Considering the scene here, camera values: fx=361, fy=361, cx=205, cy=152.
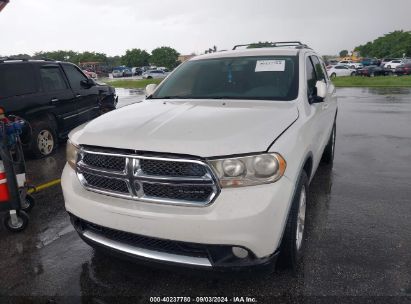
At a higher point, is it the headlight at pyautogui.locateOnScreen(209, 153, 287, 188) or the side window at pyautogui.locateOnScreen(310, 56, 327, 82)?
the side window at pyautogui.locateOnScreen(310, 56, 327, 82)

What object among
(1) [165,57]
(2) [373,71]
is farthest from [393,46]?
(2) [373,71]

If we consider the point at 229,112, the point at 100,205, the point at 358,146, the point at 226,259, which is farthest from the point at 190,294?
the point at 358,146

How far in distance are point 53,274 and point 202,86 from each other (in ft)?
7.76

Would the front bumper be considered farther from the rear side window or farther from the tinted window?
the rear side window

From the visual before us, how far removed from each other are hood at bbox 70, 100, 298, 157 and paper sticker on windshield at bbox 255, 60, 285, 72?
593mm

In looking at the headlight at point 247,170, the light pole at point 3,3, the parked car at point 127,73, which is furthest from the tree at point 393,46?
the headlight at point 247,170

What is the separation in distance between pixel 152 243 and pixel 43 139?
17.9 feet

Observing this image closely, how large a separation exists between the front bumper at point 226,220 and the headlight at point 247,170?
4cm

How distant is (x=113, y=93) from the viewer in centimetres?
1031

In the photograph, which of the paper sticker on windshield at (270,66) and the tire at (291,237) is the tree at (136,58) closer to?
the paper sticker on windshield at (270,66)

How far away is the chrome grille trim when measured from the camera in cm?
237

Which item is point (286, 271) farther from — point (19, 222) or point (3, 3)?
point (3, 3)

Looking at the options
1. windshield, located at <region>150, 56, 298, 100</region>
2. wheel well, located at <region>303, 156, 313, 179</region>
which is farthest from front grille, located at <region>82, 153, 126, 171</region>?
wheel well, located at <region>303, 156, 313, 179</region>

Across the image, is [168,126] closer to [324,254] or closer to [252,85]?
[252,85]
